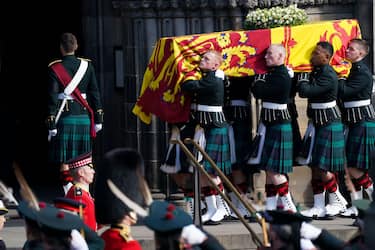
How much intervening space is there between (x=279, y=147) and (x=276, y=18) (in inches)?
48.5

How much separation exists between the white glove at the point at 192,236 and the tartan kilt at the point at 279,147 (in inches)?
195

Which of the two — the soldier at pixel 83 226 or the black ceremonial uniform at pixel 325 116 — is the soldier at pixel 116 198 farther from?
the black ceremonial uniform at pixel 325 116

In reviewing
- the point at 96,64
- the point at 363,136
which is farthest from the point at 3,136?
the point at 363,136

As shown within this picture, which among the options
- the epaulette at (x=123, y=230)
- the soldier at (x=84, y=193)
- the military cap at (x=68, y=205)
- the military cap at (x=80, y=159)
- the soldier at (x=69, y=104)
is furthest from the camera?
the soldier at (x=69, y=104)

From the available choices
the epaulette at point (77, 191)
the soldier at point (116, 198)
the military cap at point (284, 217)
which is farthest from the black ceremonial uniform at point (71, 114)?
the military cap at point (284, 217)

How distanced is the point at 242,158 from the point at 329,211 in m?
0.94

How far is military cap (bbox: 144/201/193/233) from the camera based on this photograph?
11.7 metres

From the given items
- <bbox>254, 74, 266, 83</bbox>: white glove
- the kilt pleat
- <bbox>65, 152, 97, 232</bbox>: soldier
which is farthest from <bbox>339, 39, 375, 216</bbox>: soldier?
<bbox>65, 152, 97, 232</bbox>: soldier

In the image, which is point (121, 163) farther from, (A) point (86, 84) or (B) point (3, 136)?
(B) point (3, 136)

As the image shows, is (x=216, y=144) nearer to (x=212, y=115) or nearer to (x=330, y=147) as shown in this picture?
(x=212, y=115)

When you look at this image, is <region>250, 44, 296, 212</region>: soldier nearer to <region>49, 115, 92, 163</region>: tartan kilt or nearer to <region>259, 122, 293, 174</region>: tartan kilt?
<region>259, 122, 293, 174</region>: tartan kilt

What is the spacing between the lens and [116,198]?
13.2 m

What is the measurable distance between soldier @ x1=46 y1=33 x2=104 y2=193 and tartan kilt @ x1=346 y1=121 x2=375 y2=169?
242 cm

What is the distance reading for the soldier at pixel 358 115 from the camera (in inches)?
650
